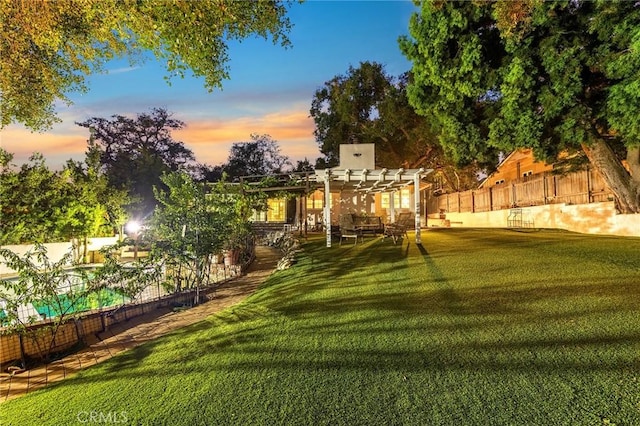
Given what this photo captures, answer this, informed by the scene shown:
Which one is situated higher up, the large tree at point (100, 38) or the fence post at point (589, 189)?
the large tree at point (100, 38)

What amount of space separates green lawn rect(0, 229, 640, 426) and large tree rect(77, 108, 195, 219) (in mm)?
22662

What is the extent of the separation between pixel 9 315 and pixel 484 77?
13579 mm

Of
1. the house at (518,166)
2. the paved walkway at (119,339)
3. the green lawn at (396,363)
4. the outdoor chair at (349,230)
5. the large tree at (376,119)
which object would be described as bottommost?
the paved walkway at (119,339)

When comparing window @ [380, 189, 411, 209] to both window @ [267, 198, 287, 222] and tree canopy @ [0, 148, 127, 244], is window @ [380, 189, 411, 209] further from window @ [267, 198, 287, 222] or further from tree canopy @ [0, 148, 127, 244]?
tree canopy @ [0, 148, 127, 244]

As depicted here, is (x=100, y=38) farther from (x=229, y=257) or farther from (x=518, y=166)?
(x=518, y=166)

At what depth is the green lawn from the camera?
2518 mm

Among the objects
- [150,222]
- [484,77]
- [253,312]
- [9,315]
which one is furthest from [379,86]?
[9,315]

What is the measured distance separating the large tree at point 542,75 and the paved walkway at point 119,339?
999 cm

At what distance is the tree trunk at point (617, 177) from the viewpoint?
10795 mm

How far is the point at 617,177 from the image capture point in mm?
10930

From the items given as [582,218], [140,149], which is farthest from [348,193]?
[140,149]

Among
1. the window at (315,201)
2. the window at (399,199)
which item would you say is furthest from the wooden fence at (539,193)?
the window at (315,201)

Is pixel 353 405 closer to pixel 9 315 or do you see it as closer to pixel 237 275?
pixel 9 315

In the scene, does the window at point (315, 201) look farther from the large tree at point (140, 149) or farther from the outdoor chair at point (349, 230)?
the outdoor chair at point (349, 230)
